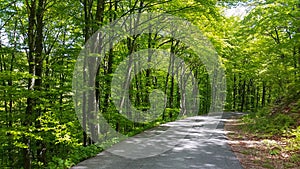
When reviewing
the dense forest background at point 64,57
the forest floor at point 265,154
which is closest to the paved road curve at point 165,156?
the forest floor at point 265,154

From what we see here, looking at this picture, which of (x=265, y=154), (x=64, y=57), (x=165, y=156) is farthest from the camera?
(x=64, y=57)

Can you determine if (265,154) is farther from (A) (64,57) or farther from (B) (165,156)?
(A) (64,57)

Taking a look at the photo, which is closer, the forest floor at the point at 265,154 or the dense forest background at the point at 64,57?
the forest floor at the point at 265,154

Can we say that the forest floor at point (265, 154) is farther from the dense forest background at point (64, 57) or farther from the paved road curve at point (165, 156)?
the dense forest background at point (64, 57)

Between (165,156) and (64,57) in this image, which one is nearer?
(165,156)

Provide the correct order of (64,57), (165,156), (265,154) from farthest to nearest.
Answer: (64,57) → (265,154) → (165,156)

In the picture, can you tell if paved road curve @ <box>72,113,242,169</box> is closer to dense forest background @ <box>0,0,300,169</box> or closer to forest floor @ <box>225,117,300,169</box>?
forest floor @ <box>225,117,300,169</box>

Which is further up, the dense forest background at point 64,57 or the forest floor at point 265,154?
the dense forest background at point 64,57

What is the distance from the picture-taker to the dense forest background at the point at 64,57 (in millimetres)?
7594

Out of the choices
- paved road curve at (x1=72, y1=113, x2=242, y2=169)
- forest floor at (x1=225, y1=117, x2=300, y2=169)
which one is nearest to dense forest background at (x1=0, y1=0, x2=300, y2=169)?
paved road curve at (x1=72, y1=113, x2=242, y2=169)

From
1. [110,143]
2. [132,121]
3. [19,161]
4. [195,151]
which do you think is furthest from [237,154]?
[19,161]

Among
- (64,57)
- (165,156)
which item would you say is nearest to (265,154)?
(165,156)

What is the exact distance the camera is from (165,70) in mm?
21906

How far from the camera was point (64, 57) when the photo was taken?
10539 mm
